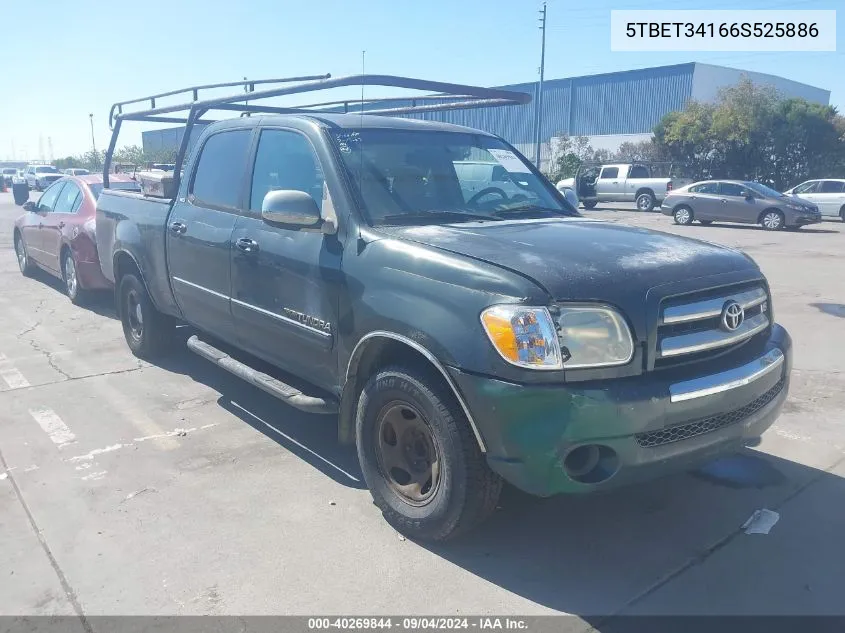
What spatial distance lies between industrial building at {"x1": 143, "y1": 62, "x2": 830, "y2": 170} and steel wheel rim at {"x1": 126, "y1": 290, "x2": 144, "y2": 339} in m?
38.2

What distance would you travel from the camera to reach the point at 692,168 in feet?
115

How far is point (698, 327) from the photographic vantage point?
10.2 feet

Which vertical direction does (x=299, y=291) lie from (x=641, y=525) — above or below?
above

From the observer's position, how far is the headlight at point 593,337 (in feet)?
9.23

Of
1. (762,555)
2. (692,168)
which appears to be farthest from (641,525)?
(692,168)

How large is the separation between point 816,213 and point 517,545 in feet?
66.6

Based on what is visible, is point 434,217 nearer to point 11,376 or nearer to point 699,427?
point 699,427

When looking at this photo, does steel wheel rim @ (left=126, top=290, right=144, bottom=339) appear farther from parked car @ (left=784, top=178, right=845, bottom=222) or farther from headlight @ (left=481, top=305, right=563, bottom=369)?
parked car @ (left=784, top=178, right=845, bottom=222)

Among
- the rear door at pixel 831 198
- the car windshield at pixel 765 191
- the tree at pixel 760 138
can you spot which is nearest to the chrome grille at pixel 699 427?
the car windshield at pixel 765 191

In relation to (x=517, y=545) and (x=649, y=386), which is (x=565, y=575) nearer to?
(x=517, y=545)

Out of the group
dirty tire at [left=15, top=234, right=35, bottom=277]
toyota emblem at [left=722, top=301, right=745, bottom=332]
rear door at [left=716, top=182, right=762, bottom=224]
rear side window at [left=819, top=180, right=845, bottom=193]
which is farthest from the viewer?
rear side window at [left=819, top=180, right=845, bottom=193]

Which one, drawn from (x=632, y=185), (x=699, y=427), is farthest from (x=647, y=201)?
(x=699, y=427)

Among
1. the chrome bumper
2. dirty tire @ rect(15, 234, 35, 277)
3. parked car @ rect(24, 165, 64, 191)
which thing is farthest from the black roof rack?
parked car @ rect(24, 165, 64, 191)

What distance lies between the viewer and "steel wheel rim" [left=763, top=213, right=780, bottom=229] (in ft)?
66.3
